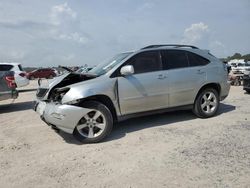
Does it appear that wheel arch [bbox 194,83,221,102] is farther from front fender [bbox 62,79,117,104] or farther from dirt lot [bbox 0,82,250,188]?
front fender [bbox 62,79,117,104]

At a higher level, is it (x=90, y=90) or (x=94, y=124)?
(x=90, y=90)

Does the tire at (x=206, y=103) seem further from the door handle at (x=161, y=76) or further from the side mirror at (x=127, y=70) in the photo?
the side mirror at (x=127, y=70)

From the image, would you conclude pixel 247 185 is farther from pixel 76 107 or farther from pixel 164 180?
pixel 76 107

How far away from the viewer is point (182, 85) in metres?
6.75

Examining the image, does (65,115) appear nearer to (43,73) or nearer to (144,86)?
(144,86)

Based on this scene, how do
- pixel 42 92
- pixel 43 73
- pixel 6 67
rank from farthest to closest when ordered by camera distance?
pixel 43 73 < pixel 6 67 < pixel 42 92

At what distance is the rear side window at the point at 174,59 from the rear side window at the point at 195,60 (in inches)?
5.3

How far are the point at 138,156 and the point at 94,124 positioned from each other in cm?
130

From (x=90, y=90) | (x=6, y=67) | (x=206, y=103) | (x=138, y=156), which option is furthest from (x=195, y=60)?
(x=6, y=67)

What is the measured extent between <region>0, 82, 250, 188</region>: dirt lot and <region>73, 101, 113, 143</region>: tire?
17 centimetres

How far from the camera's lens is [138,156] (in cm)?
468

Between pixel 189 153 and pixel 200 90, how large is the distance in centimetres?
274

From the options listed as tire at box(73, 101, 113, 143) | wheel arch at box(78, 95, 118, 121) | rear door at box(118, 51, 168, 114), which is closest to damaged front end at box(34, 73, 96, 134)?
tire at box(73, 101, 113, 143)

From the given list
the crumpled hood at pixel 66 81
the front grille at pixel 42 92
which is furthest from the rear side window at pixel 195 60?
the front grille at pixel 42 92
